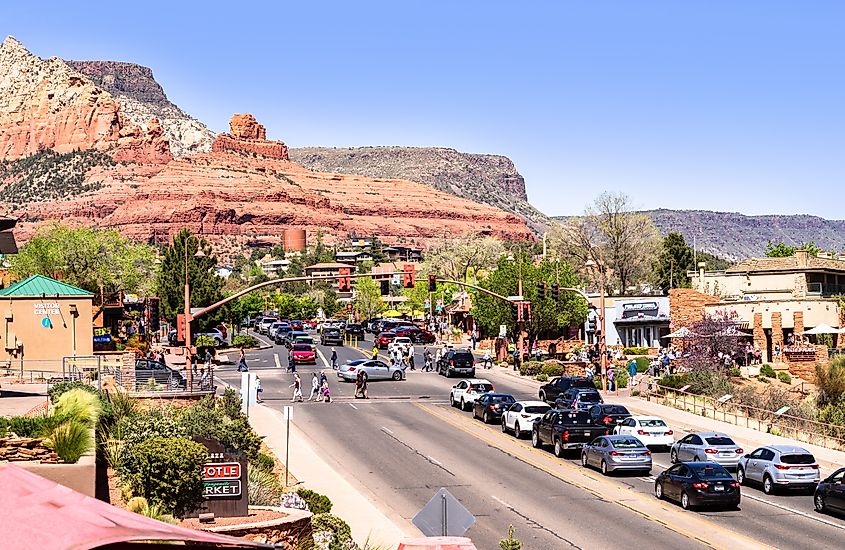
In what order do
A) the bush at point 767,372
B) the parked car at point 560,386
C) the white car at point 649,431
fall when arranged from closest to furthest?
the white car at point 649,431 → the parked car at point 560,386 → the bush at point 767,372

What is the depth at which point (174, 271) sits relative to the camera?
79312 mm

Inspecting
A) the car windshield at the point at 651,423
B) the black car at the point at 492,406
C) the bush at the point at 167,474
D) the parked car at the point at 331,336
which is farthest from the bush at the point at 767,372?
the bush at the point at 167,474

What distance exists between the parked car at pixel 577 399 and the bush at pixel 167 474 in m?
27.2

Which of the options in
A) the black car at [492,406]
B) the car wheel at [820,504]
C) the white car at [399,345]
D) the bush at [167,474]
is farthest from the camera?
the white car at [399,345]

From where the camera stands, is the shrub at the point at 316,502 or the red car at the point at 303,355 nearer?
the shrub at the point at 316,502

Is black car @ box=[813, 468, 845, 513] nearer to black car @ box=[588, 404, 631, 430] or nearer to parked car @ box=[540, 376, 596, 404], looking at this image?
black car @ box=[588, 404, 631, 430]

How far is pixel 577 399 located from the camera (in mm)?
47125

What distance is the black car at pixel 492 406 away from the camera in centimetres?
4534

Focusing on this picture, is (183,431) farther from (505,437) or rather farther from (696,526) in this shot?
(505,437)

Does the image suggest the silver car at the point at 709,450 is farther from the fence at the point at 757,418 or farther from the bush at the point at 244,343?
the bush at the point at 244,343

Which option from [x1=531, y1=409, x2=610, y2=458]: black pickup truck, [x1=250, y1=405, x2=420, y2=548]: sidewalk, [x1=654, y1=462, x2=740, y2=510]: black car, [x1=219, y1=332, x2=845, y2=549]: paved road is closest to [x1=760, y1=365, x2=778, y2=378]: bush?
[x1=219, y1=332, x2=845, y2=549]: paved road

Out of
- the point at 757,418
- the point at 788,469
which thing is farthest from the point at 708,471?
the point at 757,418

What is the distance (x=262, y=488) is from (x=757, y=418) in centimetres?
2657

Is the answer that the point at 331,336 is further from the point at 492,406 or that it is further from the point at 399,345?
the point at 492,406
